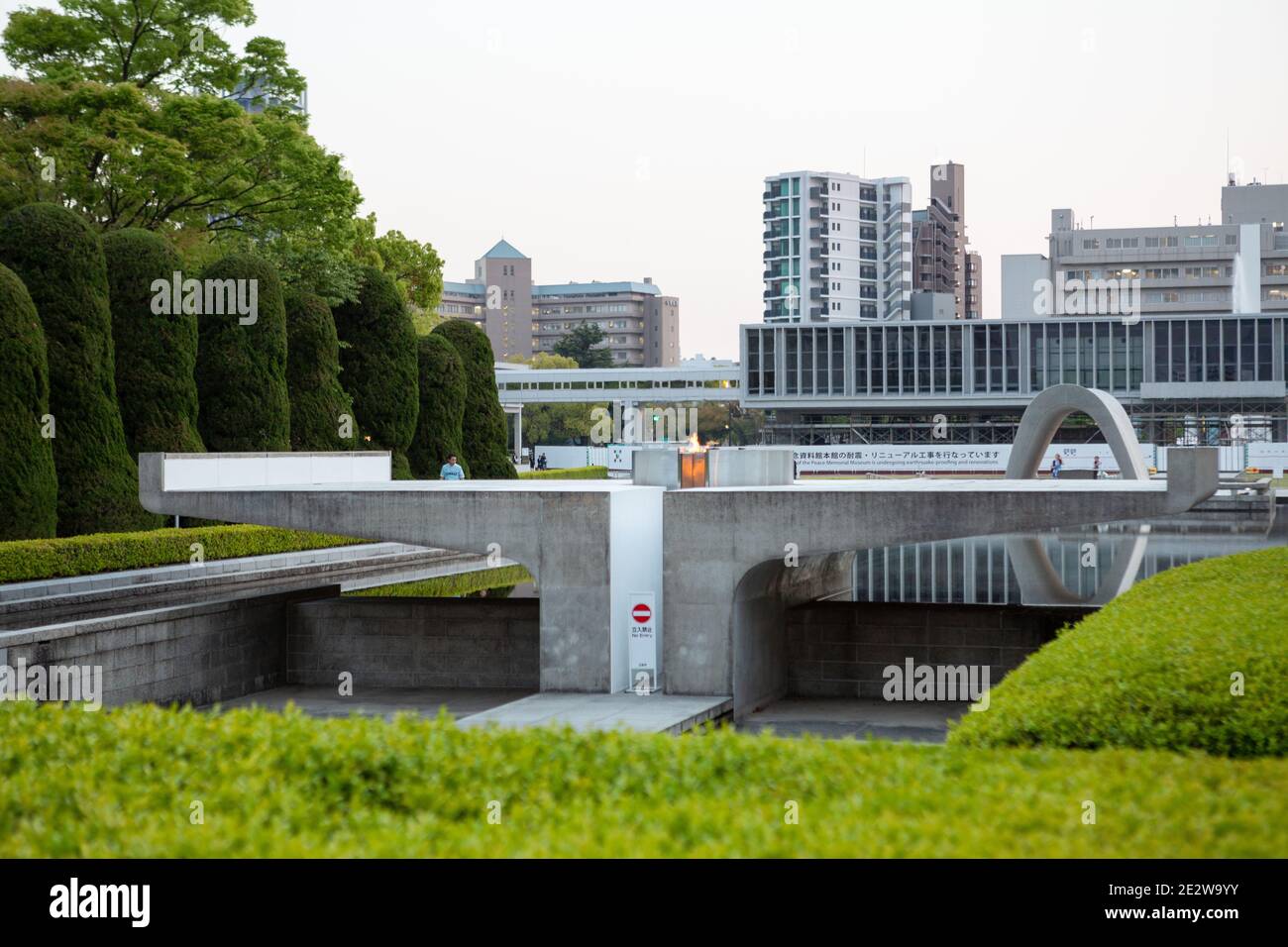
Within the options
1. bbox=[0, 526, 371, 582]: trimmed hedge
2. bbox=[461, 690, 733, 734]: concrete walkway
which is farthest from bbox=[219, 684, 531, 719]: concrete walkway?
bbox=[0, 526, 371, 582]: trimmed hedge

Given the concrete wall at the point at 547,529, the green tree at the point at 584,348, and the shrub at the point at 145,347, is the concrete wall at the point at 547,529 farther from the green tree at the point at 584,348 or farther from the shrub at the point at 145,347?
the green tree at the point at 584,348

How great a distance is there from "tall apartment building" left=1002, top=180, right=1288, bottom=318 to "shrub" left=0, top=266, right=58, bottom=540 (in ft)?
316

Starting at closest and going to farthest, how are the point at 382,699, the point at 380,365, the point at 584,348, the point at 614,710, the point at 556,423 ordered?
1. the point at 614,710
2. the point at 382,699
3. the point at 380,365
4. the point at 556,423
5. the point at 584,348

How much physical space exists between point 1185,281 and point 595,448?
57873mm

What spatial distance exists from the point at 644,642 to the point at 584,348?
482 feet

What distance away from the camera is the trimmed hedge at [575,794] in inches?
229

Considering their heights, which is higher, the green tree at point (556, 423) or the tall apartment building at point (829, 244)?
the tall apartment building at point (829, 244)

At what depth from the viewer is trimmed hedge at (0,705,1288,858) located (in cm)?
580

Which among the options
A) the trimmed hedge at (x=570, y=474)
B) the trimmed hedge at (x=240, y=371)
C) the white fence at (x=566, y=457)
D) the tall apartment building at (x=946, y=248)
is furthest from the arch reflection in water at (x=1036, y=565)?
the tall apartment building at (x=946, y=248)

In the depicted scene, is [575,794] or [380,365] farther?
[380,365]

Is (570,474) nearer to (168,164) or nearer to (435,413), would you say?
(435,413)

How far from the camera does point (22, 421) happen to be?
2584 centimetres

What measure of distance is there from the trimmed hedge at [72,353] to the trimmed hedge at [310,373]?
30.9ft

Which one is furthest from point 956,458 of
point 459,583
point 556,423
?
point 459,583
